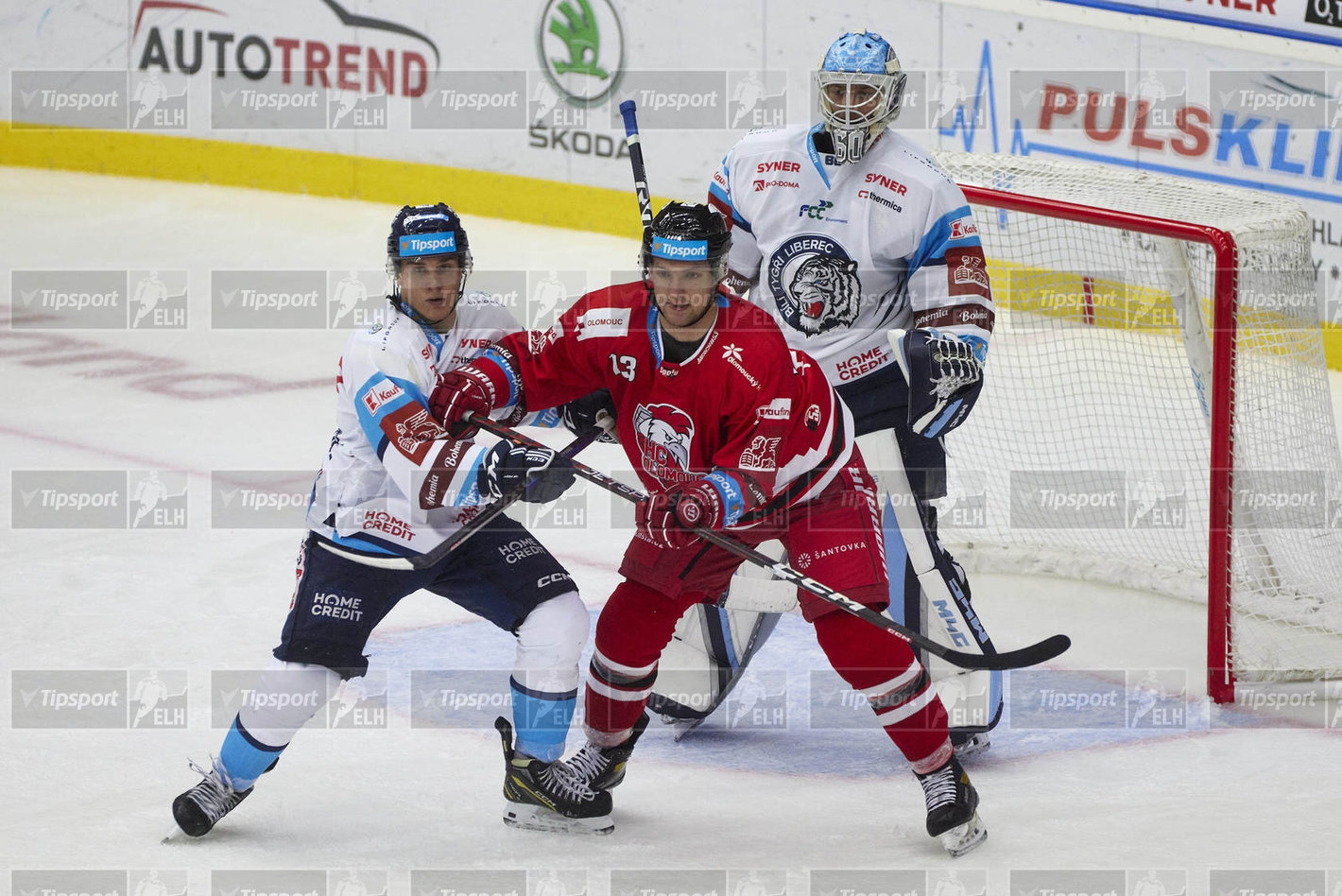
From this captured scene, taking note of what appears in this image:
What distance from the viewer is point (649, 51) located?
774 cm

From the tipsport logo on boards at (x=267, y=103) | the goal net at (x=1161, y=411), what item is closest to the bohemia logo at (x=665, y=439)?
the goal net at (x=1161, y=411)

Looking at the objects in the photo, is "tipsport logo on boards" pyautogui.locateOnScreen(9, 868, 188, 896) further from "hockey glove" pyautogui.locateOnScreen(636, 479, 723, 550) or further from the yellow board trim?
the yellow board trim

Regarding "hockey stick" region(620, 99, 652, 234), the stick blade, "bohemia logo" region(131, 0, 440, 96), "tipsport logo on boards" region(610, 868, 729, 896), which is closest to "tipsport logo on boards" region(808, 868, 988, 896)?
"tipsport logo on boards" region(610, 868, 729, 896)

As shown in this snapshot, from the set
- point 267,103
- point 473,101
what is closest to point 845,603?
point 473,101

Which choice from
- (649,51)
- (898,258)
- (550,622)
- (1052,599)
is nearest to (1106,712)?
(1052,599)

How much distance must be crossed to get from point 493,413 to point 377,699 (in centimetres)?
95

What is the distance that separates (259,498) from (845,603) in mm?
2642

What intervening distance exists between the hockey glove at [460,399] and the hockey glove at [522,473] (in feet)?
0.45

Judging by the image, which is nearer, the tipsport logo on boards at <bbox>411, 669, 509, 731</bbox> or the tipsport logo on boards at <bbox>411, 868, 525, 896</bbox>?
the tipsport logo on boards at <bbox>411, 868, 525, 896</bbox>

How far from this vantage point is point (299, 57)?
28.6 feet

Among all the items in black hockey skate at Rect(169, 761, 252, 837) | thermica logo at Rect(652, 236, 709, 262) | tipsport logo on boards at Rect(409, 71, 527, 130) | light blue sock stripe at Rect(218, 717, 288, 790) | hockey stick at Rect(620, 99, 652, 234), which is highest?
tipsport logo on boards at Rect(409, 71, 527, 130)

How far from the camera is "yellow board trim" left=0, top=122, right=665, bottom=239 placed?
812 cm

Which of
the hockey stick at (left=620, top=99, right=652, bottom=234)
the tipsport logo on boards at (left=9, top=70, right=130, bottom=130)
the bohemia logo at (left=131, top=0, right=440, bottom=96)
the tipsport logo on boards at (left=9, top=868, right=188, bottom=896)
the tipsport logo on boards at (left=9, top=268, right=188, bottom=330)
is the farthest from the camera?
the tipsport logo on boards at (left=9, top=70, right=130, bottom=130)

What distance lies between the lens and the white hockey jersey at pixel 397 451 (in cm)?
280
